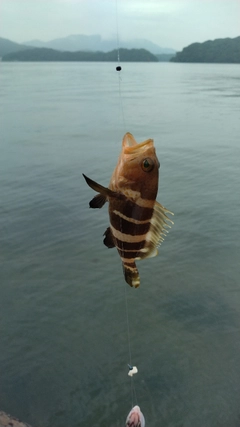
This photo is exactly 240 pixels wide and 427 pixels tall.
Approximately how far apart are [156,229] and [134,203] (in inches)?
15.2

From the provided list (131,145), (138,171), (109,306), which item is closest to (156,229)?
(138,171)

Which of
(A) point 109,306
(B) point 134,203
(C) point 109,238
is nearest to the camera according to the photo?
(B) point 134,203

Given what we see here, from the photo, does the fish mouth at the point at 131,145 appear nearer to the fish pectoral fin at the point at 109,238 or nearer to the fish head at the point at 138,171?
the fish head at the point at 138,171

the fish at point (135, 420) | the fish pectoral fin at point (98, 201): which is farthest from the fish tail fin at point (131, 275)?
the fish at point (135, 420)

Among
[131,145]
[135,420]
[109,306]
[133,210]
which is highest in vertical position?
[131,145]

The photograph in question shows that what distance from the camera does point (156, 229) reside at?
4109mm

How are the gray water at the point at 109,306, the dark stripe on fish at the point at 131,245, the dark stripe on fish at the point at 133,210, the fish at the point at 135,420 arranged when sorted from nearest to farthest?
the dark stripe on fish at the point at 133,210
the dark stripe on fish at the point at 131,245
the fish at the point at 135,420
the gray water at the point at 109,306

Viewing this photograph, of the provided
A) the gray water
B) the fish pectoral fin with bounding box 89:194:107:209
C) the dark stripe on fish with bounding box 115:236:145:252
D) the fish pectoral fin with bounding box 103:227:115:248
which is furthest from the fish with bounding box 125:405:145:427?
the fish pectoral fin with bounding box 89:194:107:209

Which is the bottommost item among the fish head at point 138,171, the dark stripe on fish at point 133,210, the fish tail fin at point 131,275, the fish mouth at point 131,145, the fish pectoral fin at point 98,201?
the fish tail fin at point 131,275

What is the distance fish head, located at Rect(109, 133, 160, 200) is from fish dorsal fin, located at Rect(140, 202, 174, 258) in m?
0.21

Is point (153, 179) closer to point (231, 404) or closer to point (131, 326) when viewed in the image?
point (231, 404)

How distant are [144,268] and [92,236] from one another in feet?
8.56

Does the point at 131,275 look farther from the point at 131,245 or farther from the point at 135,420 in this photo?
the point at 135,420

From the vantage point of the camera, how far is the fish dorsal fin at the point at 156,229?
4035 mm
